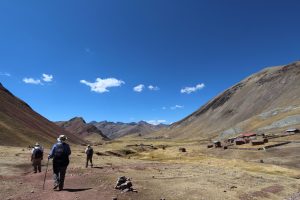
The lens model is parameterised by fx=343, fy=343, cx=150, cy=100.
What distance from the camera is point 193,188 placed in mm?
25906

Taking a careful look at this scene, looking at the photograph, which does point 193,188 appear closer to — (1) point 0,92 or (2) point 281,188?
(2) point 281,188

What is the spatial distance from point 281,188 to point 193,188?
1216cm

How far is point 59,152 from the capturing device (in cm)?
2067

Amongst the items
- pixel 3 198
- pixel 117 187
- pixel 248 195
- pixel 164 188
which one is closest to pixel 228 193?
pixel 248 195

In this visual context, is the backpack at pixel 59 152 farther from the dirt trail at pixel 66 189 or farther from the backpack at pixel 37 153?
the backpack at pixel 37 153

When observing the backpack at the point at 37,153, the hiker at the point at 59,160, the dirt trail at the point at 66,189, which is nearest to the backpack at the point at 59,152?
the hiker at the point at 59,160

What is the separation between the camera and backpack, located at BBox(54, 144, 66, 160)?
67.6 feet

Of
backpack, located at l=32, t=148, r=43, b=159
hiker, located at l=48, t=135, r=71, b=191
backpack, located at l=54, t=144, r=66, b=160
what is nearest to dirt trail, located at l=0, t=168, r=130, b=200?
hiker, located at l=48, t=135, r=71, b=191

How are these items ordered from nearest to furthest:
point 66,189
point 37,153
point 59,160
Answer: point 59,160, point 66,189, point 37,153

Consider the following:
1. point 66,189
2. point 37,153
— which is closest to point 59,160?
point 66,189

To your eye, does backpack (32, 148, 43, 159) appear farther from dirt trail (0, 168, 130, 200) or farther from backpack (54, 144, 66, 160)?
backpack (54, 144, 66, 160)

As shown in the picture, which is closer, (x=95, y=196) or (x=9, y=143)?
(x=95, y=196)

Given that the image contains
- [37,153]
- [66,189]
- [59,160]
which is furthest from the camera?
[37,153]

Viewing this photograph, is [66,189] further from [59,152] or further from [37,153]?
[37,153]
